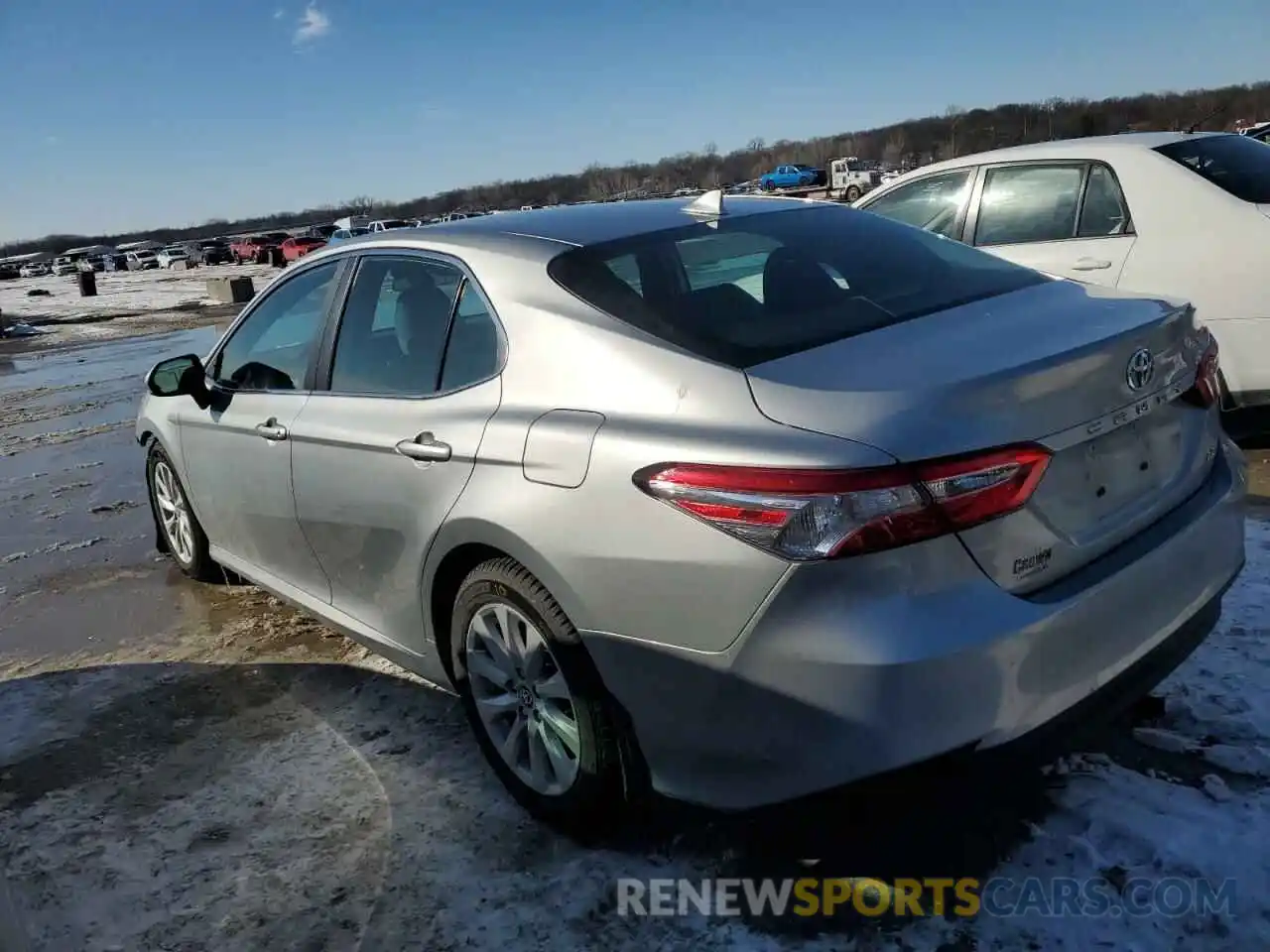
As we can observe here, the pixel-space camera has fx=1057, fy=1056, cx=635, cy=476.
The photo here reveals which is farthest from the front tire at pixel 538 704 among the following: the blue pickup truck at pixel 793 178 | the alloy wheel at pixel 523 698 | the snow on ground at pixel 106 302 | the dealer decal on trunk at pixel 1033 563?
the blue pickup truck at pixel 793 178

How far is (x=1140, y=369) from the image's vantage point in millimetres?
2436

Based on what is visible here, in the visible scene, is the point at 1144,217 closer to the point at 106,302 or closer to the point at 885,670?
the point at 885,670

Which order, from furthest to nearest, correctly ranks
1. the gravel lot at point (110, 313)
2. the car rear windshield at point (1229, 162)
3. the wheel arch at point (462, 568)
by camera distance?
the gravel lot at point (110, 313) → the car rear windshield at point (1229, 162) → the wheel arch at point (462, 568)

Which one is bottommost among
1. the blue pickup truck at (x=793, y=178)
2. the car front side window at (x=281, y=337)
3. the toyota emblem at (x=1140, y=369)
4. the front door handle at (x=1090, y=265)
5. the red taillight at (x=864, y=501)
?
the red taillight at (x=864, y=501)

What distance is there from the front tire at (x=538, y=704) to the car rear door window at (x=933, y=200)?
423 centimetres

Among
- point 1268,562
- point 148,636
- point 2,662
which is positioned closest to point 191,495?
point 148,636

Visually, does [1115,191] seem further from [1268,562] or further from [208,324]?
[208,324]

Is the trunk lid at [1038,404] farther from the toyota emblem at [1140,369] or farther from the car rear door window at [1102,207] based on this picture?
the car rear door window at [1102,207]

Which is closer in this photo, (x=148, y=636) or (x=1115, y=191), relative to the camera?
(x=148, y=636)

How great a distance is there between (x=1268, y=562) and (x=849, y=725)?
9.27 feet

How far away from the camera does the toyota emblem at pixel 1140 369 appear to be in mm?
2402

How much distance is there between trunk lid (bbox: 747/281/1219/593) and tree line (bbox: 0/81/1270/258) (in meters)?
77.9

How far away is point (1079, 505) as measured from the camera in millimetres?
2277

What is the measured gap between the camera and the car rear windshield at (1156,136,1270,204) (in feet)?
17.3
